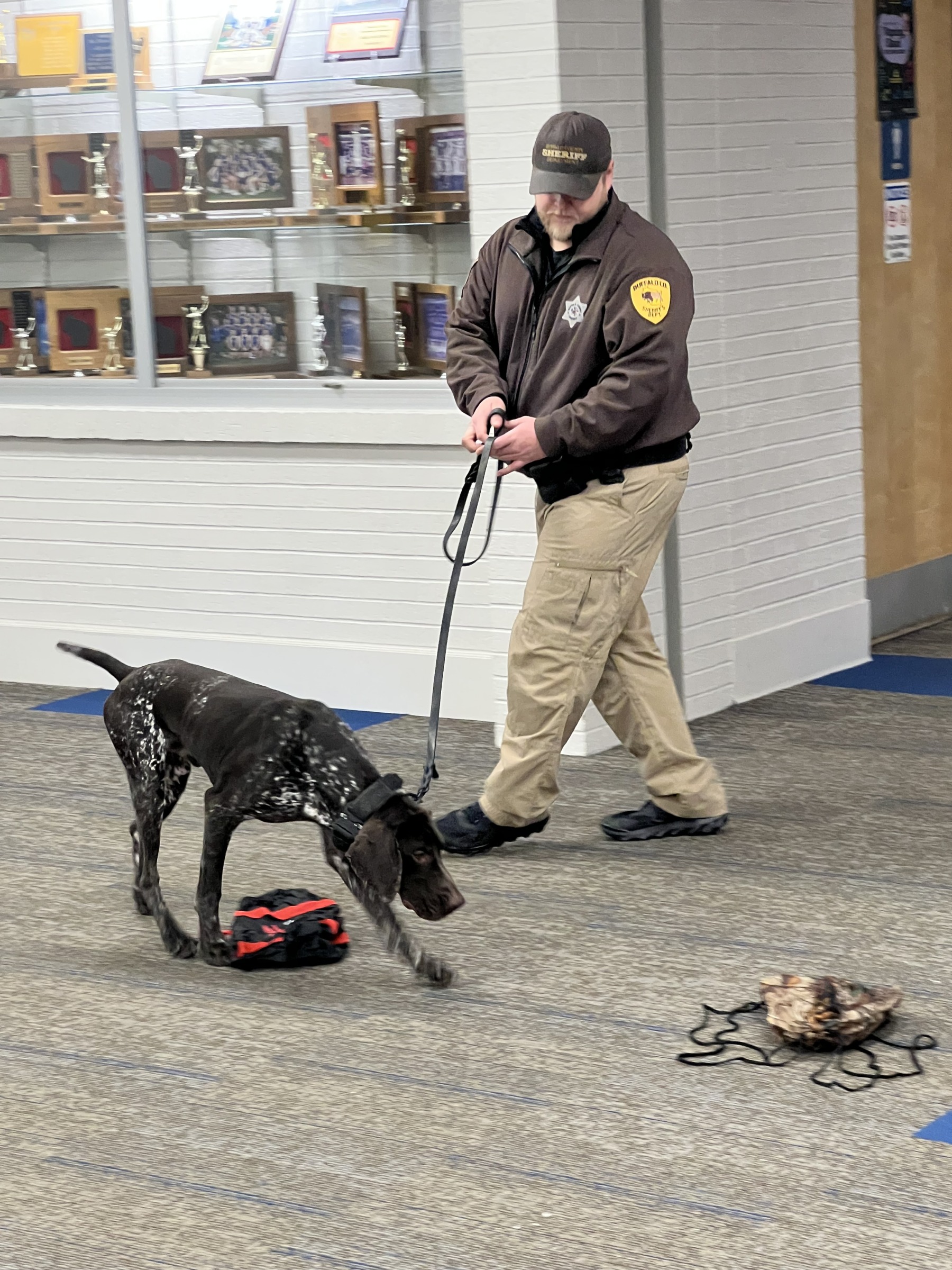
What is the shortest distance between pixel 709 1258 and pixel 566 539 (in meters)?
2.14

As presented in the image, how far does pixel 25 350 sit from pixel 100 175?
0.75 metres

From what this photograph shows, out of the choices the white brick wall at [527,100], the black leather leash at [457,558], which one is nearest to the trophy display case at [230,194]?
the white brick wall at [527,100]

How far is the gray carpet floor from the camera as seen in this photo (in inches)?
113

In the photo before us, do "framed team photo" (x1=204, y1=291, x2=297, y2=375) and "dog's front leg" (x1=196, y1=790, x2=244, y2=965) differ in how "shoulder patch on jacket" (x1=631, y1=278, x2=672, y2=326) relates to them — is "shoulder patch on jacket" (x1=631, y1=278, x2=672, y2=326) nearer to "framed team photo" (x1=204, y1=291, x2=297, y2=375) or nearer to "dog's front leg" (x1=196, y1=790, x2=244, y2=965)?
"dog's front leg" (x1=196, y1=790, x2=244, y2=965)

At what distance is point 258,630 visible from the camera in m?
6.54

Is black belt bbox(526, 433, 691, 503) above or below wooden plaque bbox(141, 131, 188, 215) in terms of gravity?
below

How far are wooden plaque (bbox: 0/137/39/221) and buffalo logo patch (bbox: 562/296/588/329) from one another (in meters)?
3.19

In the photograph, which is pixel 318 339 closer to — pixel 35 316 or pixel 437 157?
pixel 437 157

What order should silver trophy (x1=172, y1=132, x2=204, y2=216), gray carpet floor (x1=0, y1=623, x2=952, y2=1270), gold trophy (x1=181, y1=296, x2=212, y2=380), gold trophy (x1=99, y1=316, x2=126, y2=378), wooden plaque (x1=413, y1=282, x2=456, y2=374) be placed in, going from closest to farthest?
gray carpet floor (x1=0, y1=623, x2=952, y2=1270), wooden plaque (x1=413, y1=282, x2=456, y2=374), silver trophy (x1=172, y1=132, x2=204, y2=216), gold trophy (x1=181, y1=296, x2=212, y2=380), gold trophy (x1=99, y1=316, x2=126, y2=378)

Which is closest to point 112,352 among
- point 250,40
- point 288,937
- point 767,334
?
point 250,40

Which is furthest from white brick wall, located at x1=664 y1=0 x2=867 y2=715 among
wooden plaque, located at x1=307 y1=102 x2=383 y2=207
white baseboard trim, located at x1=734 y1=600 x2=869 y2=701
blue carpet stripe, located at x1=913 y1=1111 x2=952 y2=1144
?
blue carpet stripe, located at x1=913 y1=1111 x2=952 y2=1144

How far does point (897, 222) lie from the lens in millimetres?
7059

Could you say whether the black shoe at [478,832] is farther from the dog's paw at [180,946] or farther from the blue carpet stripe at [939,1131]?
the blue carpet stripe at [939,1131]

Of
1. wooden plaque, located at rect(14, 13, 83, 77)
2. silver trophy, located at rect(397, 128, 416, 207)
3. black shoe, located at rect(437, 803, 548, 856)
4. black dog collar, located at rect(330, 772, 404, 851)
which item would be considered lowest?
black shoe, located at rect(437, 803, 548, 856)
